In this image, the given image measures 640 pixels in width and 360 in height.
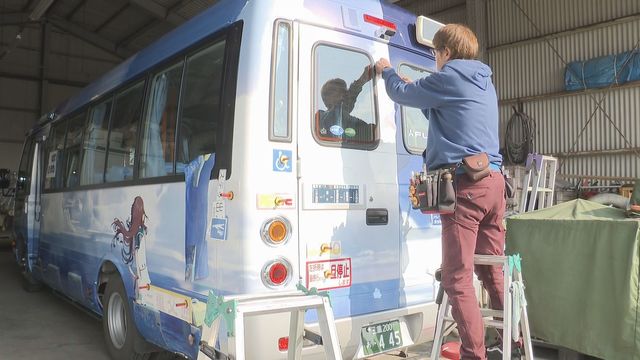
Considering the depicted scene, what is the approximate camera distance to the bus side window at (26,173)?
7818 mm

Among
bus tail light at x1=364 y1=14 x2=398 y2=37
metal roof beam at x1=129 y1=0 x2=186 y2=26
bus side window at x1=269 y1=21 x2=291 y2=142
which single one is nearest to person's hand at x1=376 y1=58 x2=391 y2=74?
bus tail light at x1=364 y1=14 x2=398 y2=37

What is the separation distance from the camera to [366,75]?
11.4 ft

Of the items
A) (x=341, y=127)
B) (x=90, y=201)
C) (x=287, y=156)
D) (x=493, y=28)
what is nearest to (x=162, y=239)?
(x=287, y=156)

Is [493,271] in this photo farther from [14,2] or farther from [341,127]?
[14,2]

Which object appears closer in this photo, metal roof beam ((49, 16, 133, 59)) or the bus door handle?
the bus door handle

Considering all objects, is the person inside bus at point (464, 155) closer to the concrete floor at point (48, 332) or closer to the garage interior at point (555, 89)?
the concrete floor at point (48, 332)

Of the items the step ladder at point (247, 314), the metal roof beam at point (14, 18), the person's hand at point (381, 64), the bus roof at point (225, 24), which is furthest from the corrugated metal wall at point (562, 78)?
the metal roof beam at point (14, 18)

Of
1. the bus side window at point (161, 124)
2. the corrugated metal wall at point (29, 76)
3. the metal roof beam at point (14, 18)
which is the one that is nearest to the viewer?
the bus side window at point (161, 124)

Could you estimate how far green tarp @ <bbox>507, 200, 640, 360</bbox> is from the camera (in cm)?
349

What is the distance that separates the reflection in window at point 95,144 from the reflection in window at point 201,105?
167 centimetres

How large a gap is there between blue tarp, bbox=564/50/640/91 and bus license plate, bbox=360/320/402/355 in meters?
10.0

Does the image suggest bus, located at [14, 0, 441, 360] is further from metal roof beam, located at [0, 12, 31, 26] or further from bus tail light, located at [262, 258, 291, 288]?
metal roof beam, located at [0, 12, 31, 26]

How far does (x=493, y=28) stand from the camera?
Answer: 1333 cm

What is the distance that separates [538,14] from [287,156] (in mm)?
11486
